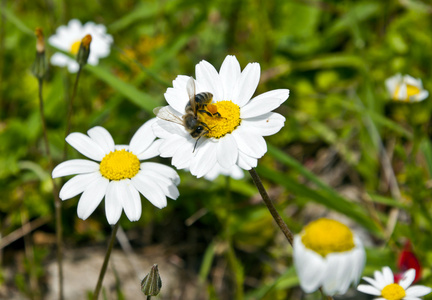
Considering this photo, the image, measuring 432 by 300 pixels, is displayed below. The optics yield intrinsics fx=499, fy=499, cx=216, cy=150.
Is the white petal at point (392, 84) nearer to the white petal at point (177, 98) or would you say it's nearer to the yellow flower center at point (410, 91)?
the yellow flower center at point (410, 91)

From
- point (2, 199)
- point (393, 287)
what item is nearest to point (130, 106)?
point (2, 199)

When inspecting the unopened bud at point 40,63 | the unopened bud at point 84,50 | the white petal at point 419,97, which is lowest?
the white petal at point 419,97

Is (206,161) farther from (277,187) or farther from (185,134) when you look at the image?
(277,187)

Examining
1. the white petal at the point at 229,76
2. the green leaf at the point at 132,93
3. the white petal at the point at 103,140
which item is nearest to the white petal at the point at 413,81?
the green leaf at the point at 132,93

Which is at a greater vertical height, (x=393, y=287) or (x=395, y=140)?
(x=393, y=287)

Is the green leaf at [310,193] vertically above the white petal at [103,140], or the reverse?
the white petal at [103,140]

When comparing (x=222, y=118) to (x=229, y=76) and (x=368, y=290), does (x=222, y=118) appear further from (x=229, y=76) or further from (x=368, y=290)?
(x=368, y=290)

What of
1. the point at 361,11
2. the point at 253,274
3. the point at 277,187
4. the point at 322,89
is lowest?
the point at 253,274
